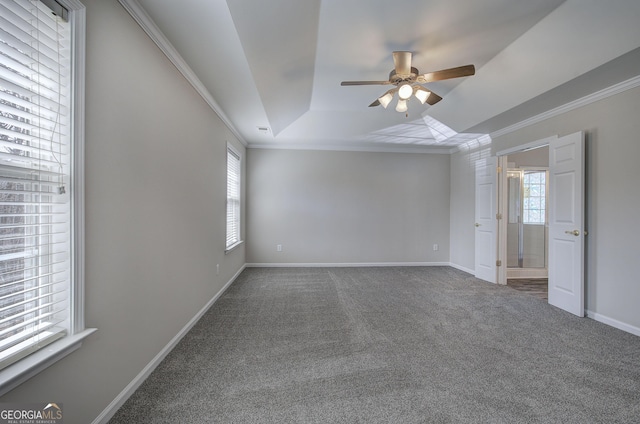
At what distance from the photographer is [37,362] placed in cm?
105

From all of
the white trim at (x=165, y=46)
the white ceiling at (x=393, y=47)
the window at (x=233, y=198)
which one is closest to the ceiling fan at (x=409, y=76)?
the white ceiling at (x=393, y=47)

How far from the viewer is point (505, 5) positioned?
205 cm

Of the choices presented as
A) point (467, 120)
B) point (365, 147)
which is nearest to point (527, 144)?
point (467, 120)

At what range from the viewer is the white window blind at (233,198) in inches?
164

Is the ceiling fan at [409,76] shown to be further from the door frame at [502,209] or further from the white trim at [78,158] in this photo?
the door frame at [502,209]

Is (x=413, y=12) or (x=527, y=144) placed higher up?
(x=413, y=12)

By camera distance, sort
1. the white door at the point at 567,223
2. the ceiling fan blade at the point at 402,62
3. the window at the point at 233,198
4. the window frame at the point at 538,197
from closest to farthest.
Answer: the ceiling fan blade at the point at 402,62 → the white door at the point at 567,223 → the window at the point at 233,198 → the window frame at the point at 538,197

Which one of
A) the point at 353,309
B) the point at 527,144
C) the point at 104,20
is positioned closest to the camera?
the point at 104,20

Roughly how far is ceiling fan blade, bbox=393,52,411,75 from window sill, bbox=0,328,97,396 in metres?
2.89

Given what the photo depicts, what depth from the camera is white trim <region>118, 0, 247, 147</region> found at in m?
1.63

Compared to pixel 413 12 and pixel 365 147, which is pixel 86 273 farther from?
pixel 365 147

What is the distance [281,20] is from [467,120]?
3.08 metres

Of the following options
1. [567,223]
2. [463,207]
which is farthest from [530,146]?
[463,207]

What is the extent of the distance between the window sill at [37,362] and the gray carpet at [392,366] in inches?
24.0
